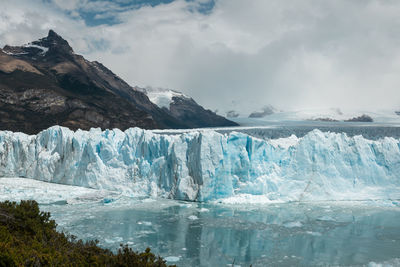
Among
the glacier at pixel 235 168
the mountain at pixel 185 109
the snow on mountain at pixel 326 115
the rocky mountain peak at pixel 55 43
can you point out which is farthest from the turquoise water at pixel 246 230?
the rocky mountain peak at pixel 55 43

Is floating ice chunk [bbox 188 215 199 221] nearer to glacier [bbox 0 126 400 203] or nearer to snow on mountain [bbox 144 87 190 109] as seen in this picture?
glacier [bbox 0 126 400 203]

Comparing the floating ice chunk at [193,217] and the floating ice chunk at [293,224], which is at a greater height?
the floating ice chunk at [193,217]

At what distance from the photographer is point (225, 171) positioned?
16.2m

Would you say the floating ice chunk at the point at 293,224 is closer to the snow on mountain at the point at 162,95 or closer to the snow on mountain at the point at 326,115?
the snow on mountain at the point at 326,115

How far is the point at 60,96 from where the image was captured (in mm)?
67250

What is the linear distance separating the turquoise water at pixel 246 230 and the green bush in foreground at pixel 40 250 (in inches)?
92.5

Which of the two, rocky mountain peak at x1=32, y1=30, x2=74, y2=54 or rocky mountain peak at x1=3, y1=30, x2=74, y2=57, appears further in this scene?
rocky mountain peak at x1=32, y1=30, x2=74, y2=54

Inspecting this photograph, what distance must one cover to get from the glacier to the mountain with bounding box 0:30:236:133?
1720 inches

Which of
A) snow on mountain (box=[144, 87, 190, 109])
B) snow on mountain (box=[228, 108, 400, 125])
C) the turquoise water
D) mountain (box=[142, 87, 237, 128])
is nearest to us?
the turquoise water

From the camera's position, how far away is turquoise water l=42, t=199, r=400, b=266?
9234mm

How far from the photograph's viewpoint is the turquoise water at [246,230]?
364 inches

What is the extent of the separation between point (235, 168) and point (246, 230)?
17.6 feet

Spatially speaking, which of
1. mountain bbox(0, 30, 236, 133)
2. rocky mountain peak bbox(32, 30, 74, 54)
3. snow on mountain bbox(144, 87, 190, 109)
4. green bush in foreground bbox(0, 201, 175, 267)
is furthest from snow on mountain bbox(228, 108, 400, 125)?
green bush in foreground bbox(0, 201, 175, 267)

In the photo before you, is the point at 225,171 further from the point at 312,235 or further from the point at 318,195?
the point at 312,235
